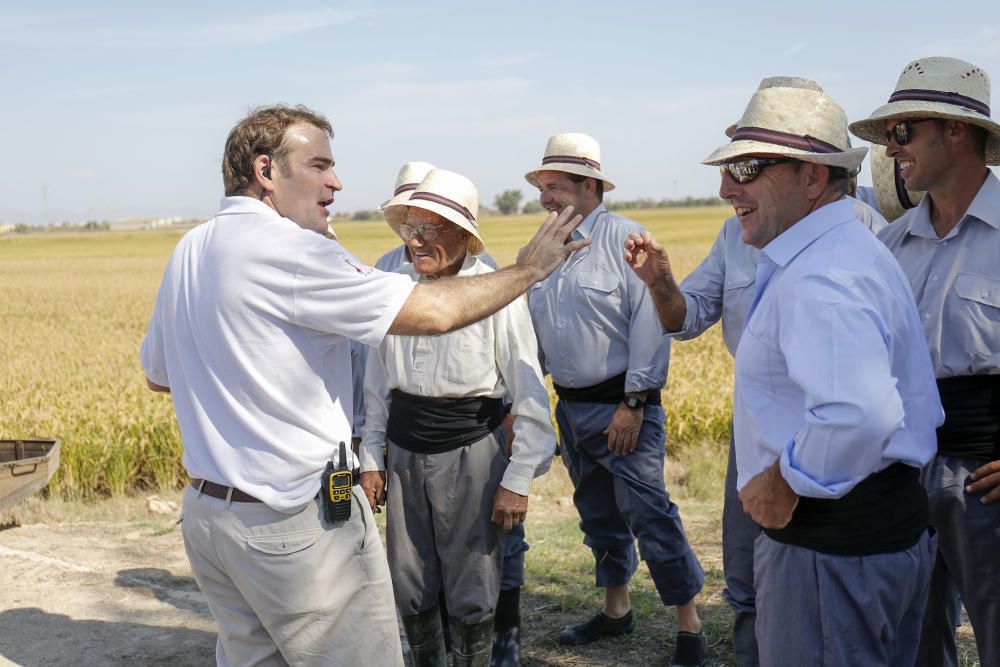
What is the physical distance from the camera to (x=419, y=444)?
4094mm

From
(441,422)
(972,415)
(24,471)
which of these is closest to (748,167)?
(972,415)

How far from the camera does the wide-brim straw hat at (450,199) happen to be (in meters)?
4.06

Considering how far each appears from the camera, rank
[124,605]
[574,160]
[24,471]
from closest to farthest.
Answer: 1. [574,160]
2. [124,605]
3. [24,471]

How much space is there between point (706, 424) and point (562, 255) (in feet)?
19.8

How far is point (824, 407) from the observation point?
229 cm

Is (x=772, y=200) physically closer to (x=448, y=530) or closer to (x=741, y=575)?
(x=741, y=575)

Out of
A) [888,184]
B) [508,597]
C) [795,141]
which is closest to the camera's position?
[795,141]

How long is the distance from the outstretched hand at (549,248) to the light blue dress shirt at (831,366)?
734 millimetres

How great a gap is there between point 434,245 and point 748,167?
5.71 feet

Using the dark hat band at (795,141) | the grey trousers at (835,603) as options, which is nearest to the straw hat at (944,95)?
the dark hat band at (795,141)

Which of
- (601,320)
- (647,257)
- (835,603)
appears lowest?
(835,603)

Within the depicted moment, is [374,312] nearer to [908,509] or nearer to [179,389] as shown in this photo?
[179,389]

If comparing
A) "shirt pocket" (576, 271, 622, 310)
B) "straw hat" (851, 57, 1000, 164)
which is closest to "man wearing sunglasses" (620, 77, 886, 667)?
"straw hat" (851, 57, 1000, 164)

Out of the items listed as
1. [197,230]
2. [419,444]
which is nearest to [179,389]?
[197,230]
